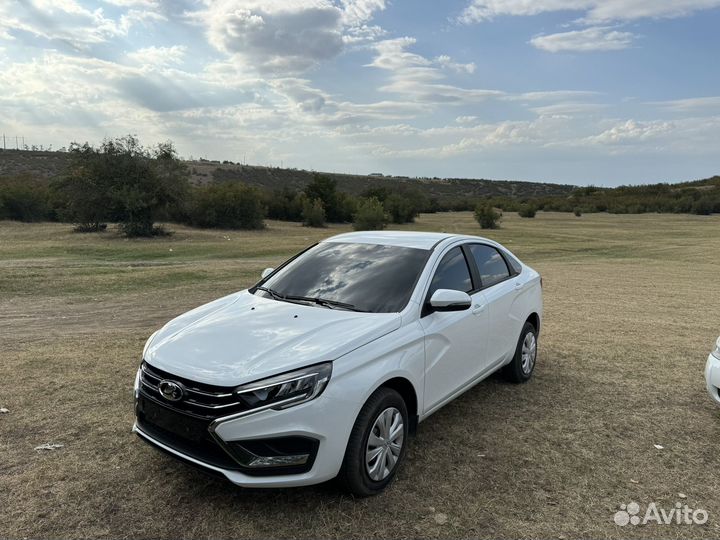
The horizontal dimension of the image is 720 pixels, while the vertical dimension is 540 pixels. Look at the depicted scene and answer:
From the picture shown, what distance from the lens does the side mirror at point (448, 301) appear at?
13.1 ft

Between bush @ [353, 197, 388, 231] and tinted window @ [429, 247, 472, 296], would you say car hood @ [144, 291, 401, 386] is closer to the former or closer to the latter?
tinted window @ [429, 247, 472, 296]

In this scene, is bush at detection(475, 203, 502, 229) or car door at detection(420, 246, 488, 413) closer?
car door at detection(420, 246, 488, 413)

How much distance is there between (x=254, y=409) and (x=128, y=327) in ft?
20.2

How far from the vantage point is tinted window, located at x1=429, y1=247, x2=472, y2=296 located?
4.43 meters

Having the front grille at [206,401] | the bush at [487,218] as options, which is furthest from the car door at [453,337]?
the bush at [487,218]

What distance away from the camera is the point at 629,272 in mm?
17625

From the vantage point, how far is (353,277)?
4.45 metres

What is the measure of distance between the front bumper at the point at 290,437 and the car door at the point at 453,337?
1006mm

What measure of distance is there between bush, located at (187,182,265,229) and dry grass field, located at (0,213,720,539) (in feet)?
73.6

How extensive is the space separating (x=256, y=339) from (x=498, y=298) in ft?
8.40

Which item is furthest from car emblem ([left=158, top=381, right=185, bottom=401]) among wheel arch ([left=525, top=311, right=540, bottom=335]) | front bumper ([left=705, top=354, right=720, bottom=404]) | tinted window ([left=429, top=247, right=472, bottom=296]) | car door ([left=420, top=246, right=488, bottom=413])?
front bumper ([left=705, top=354, right=720, bottom=404])

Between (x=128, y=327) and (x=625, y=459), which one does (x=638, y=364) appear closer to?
(x=625, y=459)

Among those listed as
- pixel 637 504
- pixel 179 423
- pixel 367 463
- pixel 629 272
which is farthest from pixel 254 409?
pixel 629 272

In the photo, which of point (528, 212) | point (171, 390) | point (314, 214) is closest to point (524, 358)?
point (171, 390)
